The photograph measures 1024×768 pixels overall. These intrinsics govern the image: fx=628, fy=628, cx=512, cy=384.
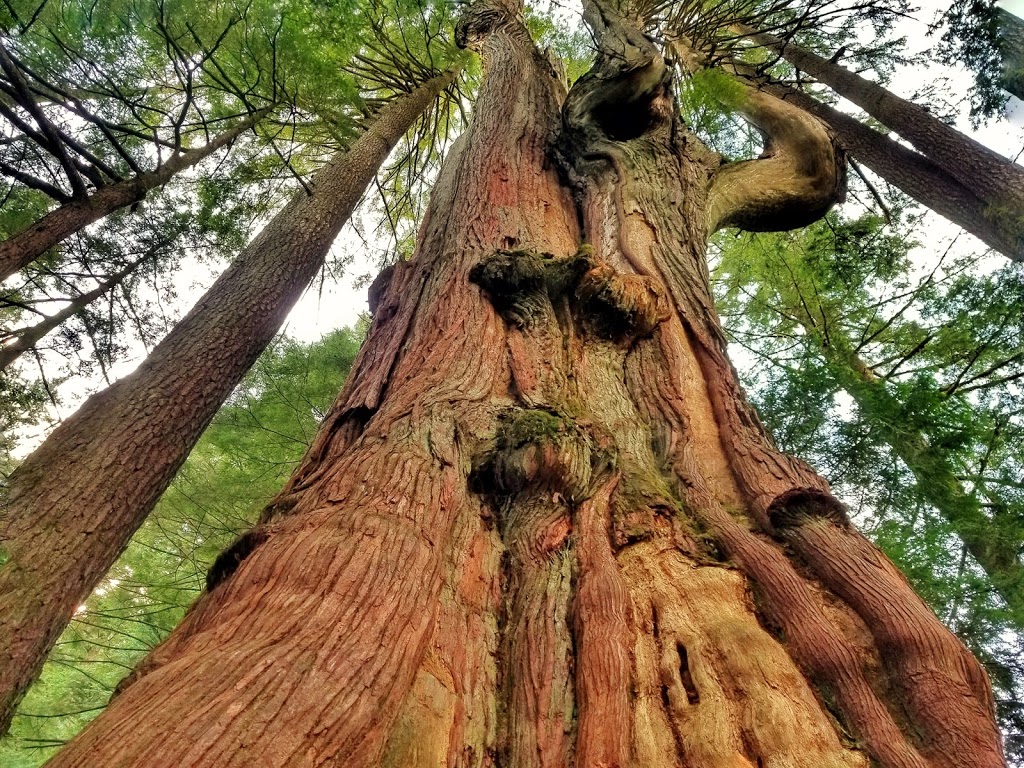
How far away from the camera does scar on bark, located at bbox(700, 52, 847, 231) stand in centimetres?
435

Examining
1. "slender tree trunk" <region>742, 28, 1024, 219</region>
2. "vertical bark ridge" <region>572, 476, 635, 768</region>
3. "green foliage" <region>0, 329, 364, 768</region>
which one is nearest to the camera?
"vertical bark ridge" <region>572, 476, 635, 768</region>

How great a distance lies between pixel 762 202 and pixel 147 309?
16.7 ft

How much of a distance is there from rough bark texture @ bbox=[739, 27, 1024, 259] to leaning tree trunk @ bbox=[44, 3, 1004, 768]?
12.1 ft

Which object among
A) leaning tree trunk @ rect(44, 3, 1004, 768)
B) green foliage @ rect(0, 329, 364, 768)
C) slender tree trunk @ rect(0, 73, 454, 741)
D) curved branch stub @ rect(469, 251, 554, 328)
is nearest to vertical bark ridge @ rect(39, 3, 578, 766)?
leaning tree trunk @ rect(44, 3, 1004, 768)

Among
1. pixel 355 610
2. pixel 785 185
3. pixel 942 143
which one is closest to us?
pixel 355 610

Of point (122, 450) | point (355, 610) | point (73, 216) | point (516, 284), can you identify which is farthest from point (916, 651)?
point (73, 216)

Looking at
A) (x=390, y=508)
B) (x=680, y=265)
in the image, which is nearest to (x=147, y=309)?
(x=680, y=265)

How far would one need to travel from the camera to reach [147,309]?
18.0 ft

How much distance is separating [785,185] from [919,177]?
2.68 m

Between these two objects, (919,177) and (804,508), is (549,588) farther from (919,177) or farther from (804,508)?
(919,177)

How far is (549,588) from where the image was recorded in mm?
1559

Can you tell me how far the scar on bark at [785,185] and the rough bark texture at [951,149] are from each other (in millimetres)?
1420

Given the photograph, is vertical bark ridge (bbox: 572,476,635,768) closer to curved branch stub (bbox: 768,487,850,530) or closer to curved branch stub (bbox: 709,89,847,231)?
curved branch stub (bbox: 768,487,850,530)

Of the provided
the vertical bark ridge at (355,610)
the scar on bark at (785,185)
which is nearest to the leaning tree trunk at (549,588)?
the vertical bark ridge at (355,610)
